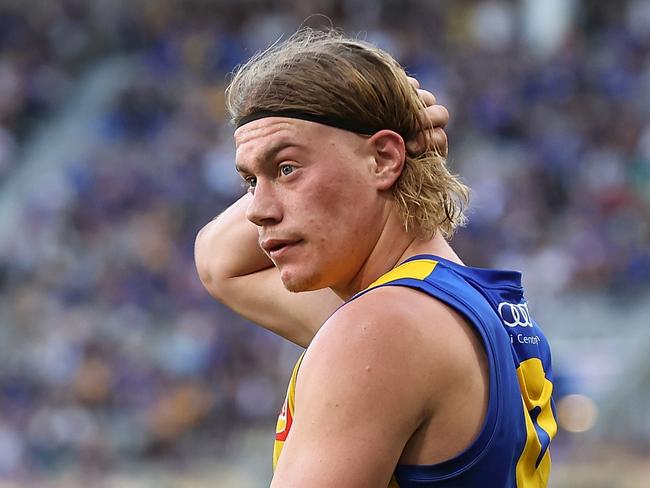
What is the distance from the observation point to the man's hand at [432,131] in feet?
8.16

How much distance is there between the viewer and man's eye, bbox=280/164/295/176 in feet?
7.80

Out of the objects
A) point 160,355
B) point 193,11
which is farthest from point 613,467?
point 193,11

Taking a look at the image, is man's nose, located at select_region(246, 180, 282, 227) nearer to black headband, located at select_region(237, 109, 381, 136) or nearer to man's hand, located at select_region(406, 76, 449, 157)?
black headband, located at select_region(237, 109, 381, 136)

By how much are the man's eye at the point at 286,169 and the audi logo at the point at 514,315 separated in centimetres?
48

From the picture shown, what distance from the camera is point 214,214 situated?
40.1ft

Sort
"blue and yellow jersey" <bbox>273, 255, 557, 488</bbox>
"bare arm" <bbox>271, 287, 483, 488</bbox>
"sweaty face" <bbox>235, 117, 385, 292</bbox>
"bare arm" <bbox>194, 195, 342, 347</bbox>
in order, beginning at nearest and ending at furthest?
"bare arm" <bbox>271, 287, 483, 488</bbox> → "blue and yellow jersey" <bbox>273, 255, 557, 488</bbox> → "sweaty face" <bbox>235, 117, 385, 292</bbox> → "bare arm" <bbox>194, 195, 342, 347</bbox>

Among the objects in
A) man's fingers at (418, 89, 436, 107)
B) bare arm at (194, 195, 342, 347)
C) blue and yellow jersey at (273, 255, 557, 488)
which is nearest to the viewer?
blue and yellow jersey at (273, 255, 557, 488)

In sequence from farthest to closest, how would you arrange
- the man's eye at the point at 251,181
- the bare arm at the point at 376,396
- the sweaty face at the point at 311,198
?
the man's eye at the point at 251,181 < the sweaty face at the point at 311,198 < the bare arm at the point at 376,396

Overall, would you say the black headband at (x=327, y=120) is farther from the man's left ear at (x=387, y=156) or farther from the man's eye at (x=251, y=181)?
the man's eye at (x=251, y=181)

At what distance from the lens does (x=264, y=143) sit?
7.84 feet

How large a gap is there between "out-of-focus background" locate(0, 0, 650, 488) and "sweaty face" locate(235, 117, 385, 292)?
6528 mm

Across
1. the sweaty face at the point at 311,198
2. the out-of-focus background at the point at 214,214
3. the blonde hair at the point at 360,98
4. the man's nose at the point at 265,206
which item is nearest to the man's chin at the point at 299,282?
the sweaty face at the point at 311,198

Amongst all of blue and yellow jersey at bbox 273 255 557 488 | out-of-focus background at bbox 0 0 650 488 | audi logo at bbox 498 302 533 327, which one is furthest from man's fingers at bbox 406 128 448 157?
out-of-focus background at bbox 0 0 650 488

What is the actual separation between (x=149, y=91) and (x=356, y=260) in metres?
12.1
